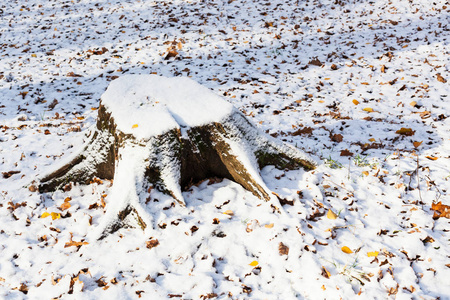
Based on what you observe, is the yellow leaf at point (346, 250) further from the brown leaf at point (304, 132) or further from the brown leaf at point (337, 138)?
the brown leaf at point (304, 132)

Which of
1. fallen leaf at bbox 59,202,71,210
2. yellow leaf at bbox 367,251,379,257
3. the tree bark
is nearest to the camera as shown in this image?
yellow leaf at bbox 367,251,379,257

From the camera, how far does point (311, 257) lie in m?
2.75

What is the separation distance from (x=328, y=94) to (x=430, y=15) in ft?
21.2

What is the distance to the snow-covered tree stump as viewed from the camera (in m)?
3.19

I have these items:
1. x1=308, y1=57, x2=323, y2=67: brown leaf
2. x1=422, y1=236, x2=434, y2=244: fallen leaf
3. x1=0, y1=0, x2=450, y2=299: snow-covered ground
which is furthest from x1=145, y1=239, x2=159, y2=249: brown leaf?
x1=308, y1=57, x2=323, y2=67: brown leaf

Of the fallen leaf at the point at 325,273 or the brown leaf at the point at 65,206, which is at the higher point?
the brown leaf at the point at 65,206

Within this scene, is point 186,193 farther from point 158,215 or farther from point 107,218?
point 107,218

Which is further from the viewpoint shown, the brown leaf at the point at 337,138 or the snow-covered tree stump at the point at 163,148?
the brown leaf at the point at 337,138

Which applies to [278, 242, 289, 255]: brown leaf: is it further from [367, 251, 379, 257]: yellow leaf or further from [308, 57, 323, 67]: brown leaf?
[308, 57, 323, 67]: brown leaf

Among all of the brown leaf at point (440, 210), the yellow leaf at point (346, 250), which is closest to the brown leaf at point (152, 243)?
the yellow leaf at point (346, 250)

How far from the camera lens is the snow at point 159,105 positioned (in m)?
3.25

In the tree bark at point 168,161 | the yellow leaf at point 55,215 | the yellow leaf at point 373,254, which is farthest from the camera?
the yellow leaf at point 55,215

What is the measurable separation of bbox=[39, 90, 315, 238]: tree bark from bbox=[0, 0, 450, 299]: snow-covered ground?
0.14 m

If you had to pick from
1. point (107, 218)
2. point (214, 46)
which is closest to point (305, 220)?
point (107, 218)
